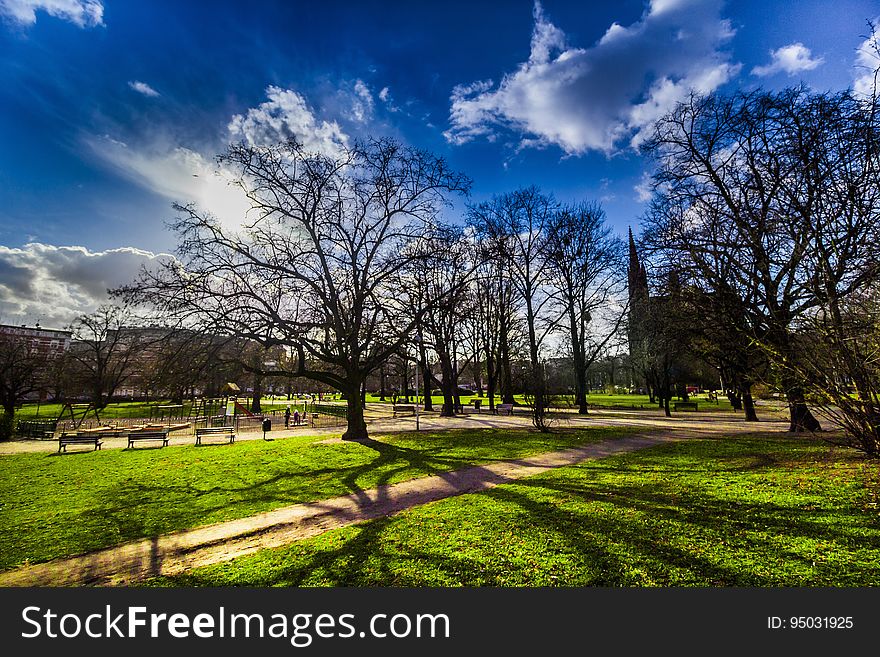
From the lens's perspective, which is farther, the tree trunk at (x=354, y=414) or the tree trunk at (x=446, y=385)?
the tree trunk at (x=446, y=385)

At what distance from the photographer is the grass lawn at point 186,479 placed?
685cm

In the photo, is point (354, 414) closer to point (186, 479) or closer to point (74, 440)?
point (186, 479)

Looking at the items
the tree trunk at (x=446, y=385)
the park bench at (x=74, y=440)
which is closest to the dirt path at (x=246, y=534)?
the park bench at (x=74, y=440)

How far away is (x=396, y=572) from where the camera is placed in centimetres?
462

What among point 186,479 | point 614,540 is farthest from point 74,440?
point 614,540

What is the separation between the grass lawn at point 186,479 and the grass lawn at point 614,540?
291cm

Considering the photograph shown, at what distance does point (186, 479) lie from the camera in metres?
10.7

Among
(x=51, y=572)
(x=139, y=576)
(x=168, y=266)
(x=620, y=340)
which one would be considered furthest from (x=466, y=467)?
(x=620, y=340)

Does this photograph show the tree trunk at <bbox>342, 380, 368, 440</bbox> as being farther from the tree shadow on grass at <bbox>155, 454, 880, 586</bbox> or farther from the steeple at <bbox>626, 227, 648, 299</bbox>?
the steeple at <bbox>626, 227, 648, 299</bbox>

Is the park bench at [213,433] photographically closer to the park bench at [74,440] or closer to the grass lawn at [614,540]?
the park bench at [74,440]

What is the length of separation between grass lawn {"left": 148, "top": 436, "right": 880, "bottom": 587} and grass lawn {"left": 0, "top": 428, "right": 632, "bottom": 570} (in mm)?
2913

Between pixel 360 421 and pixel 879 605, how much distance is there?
663 inches

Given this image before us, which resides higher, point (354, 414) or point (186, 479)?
point (354, 414)

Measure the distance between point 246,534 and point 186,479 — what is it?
560 centimetres
